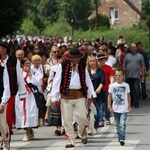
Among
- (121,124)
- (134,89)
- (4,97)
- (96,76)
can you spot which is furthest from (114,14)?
(4,97)

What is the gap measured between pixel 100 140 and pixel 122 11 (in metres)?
98.4

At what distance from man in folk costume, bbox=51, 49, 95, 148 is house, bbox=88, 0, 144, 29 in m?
94.9

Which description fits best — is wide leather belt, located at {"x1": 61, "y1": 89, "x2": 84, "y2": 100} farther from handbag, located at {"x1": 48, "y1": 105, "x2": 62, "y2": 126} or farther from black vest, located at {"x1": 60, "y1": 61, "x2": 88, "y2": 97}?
handbag, located at {"x1": 48, "y1": 105, "x2": 62, "y2": 126}

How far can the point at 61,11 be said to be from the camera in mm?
136625

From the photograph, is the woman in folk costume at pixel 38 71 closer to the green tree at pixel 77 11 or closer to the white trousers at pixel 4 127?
the white trousers at pixel 4 127

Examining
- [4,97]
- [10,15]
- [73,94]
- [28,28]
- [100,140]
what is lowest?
[100,140]

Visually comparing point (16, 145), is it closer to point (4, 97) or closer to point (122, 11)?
point (4, 97)

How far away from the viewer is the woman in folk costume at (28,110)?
47.9 feet

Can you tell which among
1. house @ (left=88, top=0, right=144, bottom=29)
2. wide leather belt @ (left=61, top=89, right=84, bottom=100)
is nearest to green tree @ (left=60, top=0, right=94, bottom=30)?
house @ (left=88, top=0, right=144, bottom=29)

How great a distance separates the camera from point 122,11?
367ft

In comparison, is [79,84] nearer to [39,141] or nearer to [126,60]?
[39,141]

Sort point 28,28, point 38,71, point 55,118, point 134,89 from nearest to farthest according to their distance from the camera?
point 55,118, point 38,71, point 134,89, point 28,28

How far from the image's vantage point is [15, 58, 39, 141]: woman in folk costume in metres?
14.6

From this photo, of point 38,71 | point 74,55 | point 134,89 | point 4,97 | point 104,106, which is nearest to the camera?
point 4,97
